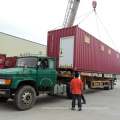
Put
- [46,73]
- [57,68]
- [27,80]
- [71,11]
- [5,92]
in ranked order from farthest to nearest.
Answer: [71,11] < [57,68] < [46,73] < [27,80] < [5,92]

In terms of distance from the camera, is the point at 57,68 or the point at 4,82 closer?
the point at 4,82

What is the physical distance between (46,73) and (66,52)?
2556 mm

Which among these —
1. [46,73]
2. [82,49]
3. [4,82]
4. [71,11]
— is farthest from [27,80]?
[71,11]

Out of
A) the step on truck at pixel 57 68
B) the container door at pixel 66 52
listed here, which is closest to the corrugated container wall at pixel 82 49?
the step on truck at pixel 57 68

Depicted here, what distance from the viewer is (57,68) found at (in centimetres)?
885

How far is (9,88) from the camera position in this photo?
519cm

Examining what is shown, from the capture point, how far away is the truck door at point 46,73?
6297 millimetres

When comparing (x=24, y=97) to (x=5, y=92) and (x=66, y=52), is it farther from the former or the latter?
(x=66, y=52)

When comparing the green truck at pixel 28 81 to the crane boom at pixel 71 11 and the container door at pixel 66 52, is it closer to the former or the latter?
the container door at pixel 66 52

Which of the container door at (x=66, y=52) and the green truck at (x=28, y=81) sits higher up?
the container door at (x=66, y=52)

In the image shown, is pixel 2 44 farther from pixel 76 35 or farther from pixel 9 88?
pixel 9 88

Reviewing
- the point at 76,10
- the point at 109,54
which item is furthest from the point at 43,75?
the point at 76,10

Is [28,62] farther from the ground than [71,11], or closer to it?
closer to it

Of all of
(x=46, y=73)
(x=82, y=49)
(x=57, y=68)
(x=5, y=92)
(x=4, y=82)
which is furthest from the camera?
(x=82, y=49)
